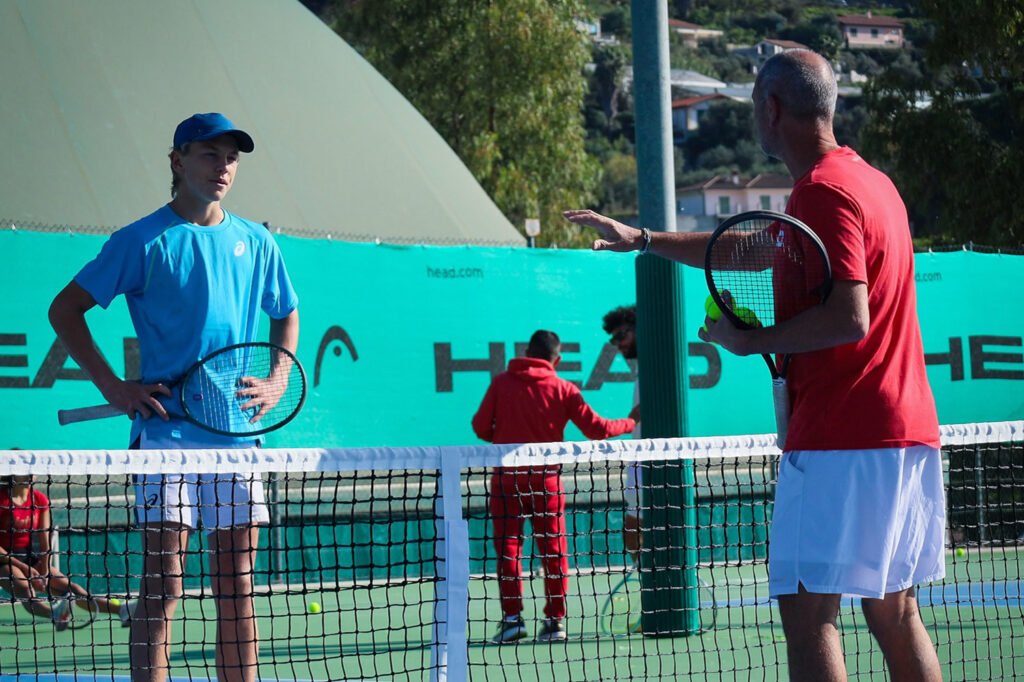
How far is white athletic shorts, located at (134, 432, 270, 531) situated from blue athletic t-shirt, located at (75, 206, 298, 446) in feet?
0.47

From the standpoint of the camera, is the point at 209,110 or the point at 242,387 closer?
the point at 242,387

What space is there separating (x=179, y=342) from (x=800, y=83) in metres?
1.65

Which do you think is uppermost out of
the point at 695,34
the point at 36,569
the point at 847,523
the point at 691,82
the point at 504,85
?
the point at 695,34

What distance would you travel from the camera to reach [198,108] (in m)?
10.5

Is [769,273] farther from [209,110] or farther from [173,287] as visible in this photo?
[209,110]

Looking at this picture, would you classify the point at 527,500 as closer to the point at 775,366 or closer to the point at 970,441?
the point at 970,441

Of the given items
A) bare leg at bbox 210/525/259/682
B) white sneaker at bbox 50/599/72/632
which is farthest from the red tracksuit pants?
bare leg at bbox 210/525/259/682

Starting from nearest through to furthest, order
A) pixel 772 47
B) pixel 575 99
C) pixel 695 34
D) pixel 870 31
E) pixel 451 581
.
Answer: pixel 451 581, pixel 575 99, pixel 772 47, pixel 870 31, pixel 695 34

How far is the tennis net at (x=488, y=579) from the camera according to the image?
384 cm

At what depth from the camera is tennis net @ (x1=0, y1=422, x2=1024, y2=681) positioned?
3.84 meters

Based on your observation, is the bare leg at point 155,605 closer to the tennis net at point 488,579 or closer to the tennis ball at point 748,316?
the tennis net at point 488,579

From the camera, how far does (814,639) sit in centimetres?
285

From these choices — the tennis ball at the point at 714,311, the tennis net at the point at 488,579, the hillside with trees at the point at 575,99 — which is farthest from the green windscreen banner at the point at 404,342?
the tennis ball at the point at 714,311

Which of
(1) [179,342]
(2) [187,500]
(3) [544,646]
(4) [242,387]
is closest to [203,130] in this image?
(1) [179,342]
